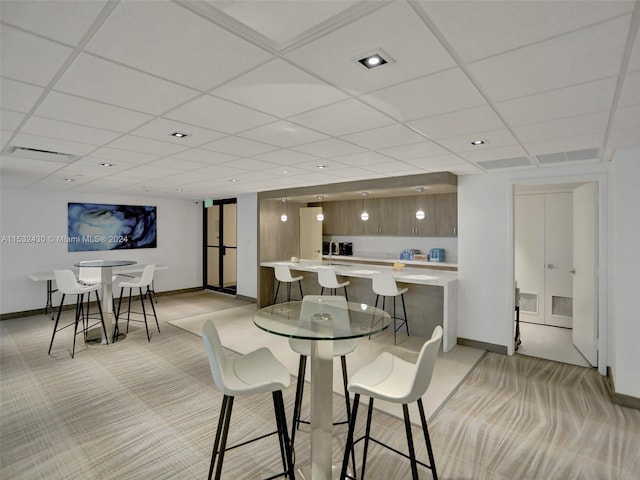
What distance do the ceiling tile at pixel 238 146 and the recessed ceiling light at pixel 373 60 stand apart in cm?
153

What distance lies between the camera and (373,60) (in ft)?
5.00

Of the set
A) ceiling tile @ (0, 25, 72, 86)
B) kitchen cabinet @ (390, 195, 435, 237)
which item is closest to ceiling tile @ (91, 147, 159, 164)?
ceiling tile @ (0, 25, 72, 86)

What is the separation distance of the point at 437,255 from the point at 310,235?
2780 mm

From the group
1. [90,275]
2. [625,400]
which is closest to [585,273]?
[625,400]

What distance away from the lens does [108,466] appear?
2301mm

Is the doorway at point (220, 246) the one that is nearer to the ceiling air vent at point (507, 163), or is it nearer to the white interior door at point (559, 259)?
the ceiling air vent at point (507, 163)

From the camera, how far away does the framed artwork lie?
6.74 m

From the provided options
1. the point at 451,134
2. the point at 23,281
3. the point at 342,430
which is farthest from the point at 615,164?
the point at 23,281

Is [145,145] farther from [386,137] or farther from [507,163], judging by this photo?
[507,163]

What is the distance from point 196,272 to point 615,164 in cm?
820

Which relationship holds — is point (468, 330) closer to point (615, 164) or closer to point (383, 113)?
point (615, 164)

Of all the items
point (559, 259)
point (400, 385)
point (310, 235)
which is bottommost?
point (400, 385)

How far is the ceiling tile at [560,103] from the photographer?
1.82 m

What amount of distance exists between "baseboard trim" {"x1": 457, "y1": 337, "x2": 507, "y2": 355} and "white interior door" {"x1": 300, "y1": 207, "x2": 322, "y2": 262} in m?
3.71
